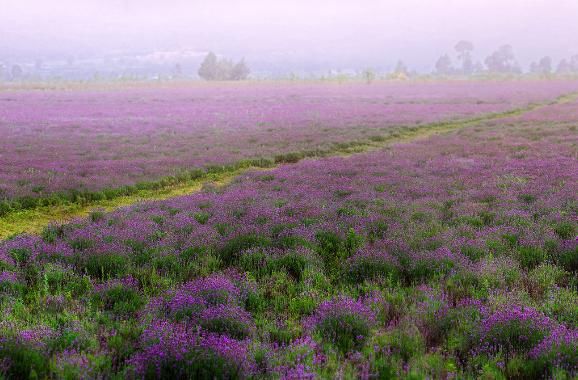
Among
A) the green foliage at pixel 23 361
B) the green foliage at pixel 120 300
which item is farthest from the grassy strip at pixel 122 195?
the green foliage at pixel 23 361

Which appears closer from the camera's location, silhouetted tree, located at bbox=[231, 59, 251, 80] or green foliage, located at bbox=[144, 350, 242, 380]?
green foliage, located at bbox=[144, 350, 242, 380]

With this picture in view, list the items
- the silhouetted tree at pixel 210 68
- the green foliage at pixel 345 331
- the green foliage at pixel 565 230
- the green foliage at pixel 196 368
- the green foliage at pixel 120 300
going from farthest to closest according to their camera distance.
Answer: the silhouetted tree at pixel 210 68 < the green foliage at pixel 565 230 < the green foliage at pixel 120 300 < the green foliage at pixel 345 331 < the green foliage at pixel 196 368

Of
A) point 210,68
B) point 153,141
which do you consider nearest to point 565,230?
point 153,141

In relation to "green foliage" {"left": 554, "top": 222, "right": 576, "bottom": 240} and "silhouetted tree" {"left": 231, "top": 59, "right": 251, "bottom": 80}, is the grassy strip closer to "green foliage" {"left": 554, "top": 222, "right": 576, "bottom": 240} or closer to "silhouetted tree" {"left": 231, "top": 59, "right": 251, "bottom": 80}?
"green foliage" {"left": 554, "top": 222, "right": 576, "bottom": 240}

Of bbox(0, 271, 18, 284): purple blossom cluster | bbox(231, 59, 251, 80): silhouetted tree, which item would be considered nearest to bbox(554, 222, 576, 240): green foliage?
bbox(0, 271, 18, 284): purple blossom cluster

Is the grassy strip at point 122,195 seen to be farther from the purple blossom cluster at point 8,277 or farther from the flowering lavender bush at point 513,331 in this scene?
the flowering lavender bush at point 513,331

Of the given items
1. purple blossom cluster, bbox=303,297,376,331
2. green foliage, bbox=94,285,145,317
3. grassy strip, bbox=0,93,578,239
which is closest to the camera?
purple blossom cluster, bbox=303,297,376,331

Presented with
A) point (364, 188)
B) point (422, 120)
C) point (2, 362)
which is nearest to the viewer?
point (2, 362)

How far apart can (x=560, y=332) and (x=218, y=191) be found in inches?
381

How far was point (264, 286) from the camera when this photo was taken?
21.4 ft

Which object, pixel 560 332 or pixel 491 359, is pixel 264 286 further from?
pixel 560 332

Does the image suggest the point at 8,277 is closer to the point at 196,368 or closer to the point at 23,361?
the point at 23,361

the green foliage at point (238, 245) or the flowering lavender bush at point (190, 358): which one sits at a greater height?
Answer: the flowering lavender bush at point (190, 358)

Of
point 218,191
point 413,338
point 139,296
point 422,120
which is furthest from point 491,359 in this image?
point 422,120
